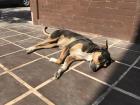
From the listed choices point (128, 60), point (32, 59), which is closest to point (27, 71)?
point (32, 59)

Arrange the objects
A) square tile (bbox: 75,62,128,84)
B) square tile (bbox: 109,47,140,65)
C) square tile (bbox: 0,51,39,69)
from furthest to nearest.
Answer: square tile (bbox: 109,47,140,65), square tile (bbox: 0,51,39,69), square tile (bbox: 75,62,128,84)

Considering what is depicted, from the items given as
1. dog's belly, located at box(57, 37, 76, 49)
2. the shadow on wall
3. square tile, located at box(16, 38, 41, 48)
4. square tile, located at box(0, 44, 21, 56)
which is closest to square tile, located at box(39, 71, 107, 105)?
dog's belly, located at box(57, 37, 76, 49)

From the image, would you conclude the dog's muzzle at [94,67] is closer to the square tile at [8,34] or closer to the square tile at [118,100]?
the square tile at [118,100]

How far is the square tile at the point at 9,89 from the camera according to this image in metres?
2.74

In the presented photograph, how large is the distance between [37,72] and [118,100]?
1.57 meters

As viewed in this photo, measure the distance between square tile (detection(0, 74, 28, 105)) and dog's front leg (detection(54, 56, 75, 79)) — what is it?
0.64 metres

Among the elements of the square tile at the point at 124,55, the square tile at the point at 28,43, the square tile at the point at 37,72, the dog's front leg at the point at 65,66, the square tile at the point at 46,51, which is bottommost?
→ the square tile at the point at 28,43

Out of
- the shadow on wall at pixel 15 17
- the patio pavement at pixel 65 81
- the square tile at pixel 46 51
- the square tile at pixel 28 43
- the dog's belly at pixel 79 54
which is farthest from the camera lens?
the shadow on wall at pixel 15 17

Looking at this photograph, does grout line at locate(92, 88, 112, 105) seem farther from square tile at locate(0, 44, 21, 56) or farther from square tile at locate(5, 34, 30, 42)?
square tile at locate(5, 34, 30, 42)

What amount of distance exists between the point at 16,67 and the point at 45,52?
3.24ft

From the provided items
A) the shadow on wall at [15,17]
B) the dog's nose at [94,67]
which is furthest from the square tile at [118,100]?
the shadow on wall at [15,17]

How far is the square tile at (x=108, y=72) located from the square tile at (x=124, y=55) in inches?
13.0

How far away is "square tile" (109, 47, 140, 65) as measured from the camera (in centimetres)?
413

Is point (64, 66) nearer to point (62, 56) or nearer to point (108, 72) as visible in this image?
point (62, 56)
